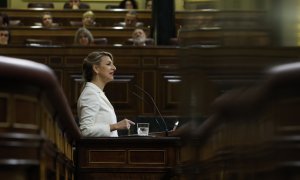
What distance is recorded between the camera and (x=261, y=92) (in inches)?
39.6

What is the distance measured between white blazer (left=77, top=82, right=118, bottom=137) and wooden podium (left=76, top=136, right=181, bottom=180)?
0.12 metres

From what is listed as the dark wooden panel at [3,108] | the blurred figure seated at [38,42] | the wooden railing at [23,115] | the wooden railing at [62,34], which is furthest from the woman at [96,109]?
the wooden railing at [62,34]

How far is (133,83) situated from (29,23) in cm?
432

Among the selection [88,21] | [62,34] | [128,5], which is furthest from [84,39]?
[128,5]

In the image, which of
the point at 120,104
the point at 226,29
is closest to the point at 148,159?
the point at 120,104

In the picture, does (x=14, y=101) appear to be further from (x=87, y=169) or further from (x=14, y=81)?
(x=87, y=169)

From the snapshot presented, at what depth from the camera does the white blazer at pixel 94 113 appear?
226 inches

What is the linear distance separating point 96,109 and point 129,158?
1.83ft

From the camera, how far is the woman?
5.73m

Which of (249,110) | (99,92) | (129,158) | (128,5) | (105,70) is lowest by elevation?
(129,158)

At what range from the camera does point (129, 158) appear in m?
6.00

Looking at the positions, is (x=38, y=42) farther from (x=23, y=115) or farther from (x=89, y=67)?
(x=23, y=115)

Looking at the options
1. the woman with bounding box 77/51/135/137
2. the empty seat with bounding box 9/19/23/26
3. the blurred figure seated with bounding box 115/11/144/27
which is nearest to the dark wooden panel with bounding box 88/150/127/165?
the woman with bounding box 77/51/135/137

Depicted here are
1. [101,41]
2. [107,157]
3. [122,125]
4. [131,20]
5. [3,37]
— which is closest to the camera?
[122,125]
